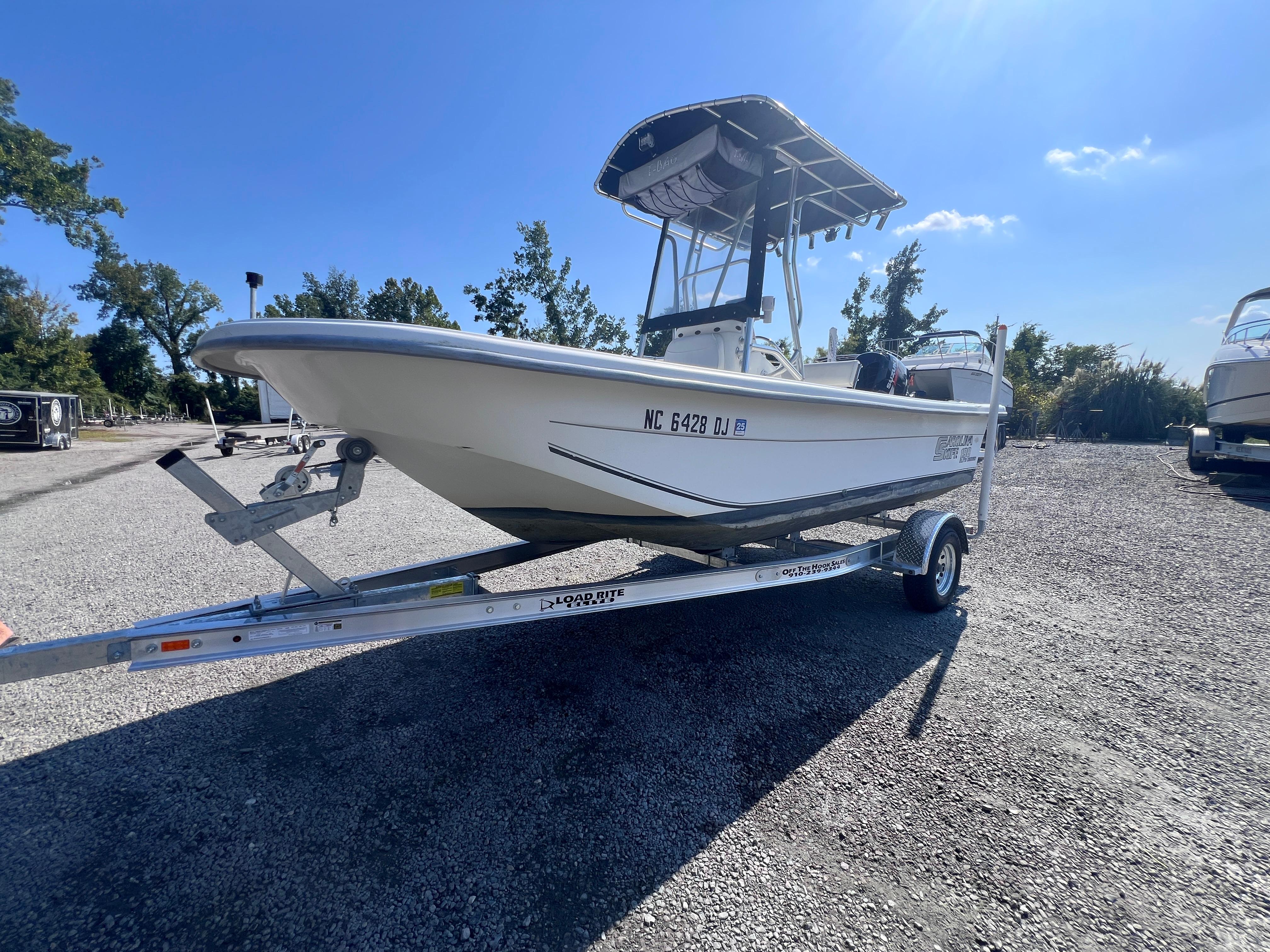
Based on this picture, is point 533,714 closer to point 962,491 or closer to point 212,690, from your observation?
point 212,690

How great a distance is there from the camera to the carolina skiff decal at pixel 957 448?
4000 mm

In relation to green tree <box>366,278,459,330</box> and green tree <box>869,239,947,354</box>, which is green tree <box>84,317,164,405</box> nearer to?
green tree <box>366,278,459,330</box>

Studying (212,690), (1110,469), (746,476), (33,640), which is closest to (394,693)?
(212,690)

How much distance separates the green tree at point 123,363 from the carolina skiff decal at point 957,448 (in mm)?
51876

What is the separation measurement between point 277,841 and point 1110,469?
13340mm

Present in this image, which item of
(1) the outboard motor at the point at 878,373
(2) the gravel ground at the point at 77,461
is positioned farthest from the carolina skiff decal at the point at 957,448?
(2) the gravel ground at the point at 77,461

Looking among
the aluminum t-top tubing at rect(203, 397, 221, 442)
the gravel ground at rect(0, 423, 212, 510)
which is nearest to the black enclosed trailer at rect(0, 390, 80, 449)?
the gravel ground at rect(0, 423, 212, 510)

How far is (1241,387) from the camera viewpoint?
315 inches

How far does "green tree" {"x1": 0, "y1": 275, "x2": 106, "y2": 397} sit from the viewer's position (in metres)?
25.2

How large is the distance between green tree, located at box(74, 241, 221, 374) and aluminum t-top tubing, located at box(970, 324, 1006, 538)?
50.4 metres

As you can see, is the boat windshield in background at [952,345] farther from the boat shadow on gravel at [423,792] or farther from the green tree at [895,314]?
the green tree at [895,314]

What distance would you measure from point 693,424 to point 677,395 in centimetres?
16

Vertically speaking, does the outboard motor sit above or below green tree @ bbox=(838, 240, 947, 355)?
below

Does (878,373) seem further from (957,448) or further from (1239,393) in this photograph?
(1239,393)
